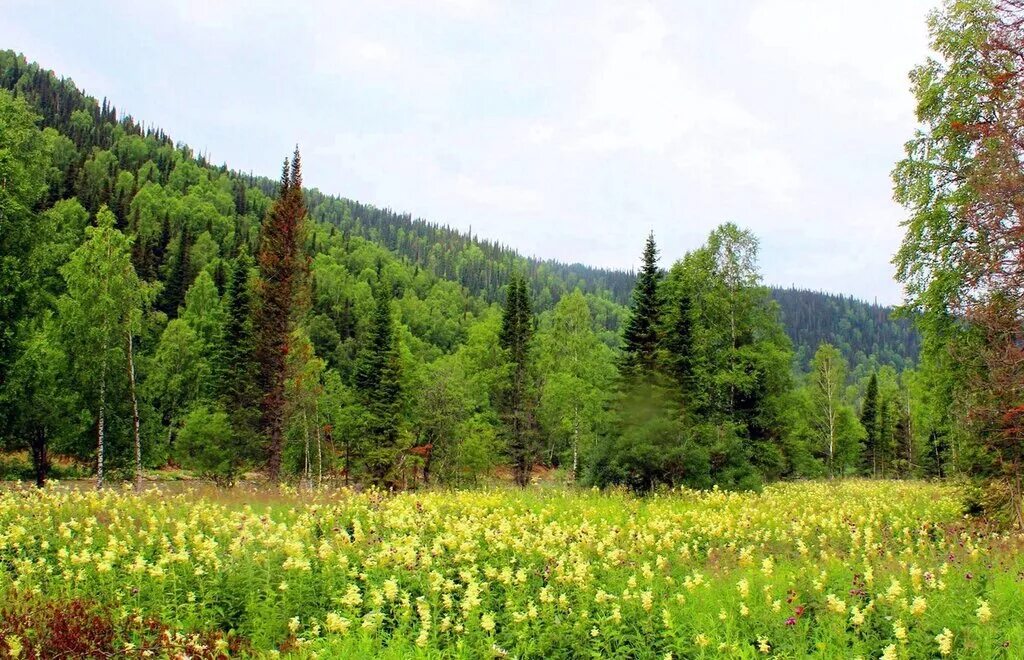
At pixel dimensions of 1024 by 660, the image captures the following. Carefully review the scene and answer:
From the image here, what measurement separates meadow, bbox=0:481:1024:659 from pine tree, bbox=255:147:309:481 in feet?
63.3

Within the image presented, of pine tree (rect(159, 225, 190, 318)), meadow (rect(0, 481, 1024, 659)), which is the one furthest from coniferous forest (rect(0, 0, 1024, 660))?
pine tree (rect(159, 225, 190, 318))

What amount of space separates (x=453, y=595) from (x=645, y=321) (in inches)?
821

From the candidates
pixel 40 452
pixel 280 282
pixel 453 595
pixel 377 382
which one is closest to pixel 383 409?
pixel 377 382

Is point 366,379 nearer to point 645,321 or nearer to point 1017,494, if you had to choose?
point 645,321

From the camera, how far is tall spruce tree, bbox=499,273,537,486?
4428cm

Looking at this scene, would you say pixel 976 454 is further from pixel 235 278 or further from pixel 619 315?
pixel 619 315

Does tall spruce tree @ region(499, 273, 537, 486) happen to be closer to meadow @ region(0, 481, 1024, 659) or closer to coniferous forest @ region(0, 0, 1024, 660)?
coniferous forest @ region(0, 0, 1024, 660)

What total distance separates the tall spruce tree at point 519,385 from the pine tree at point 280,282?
58.8 ft

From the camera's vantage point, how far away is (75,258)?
81.4 feet

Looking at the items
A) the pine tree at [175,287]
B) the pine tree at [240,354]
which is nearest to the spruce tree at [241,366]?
the pine tree at [240,354]

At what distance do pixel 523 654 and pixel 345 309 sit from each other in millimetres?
98898

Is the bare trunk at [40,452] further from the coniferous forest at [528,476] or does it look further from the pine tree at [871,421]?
the pine tree at [871,421]

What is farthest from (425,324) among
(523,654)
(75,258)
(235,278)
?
(523,654)

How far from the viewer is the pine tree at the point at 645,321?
84.1 ft
